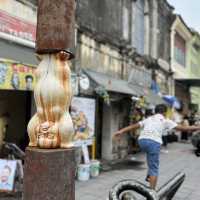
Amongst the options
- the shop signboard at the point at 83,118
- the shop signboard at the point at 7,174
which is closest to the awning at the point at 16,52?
the shop signboard at the point at 83,118

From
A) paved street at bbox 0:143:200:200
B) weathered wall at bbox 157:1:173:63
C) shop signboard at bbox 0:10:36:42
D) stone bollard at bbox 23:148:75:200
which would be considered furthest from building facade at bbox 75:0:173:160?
stone bollard at bbox 23:148:75:200

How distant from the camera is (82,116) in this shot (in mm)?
8617

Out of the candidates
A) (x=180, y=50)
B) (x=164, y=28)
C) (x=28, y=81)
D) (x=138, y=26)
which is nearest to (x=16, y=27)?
(x=28, y=81)

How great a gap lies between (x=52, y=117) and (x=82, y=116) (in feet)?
21.0

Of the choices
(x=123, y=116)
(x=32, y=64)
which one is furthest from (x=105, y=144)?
(x=32, y=64)

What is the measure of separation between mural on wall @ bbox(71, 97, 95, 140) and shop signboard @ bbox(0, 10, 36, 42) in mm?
1876

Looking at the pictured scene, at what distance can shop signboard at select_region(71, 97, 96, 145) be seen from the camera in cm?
834

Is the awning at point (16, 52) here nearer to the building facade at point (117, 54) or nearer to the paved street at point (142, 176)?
the building facade at point (117, 54)

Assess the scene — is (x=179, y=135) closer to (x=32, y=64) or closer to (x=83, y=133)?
(x=83, y=133)

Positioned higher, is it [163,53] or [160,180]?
[163,53]

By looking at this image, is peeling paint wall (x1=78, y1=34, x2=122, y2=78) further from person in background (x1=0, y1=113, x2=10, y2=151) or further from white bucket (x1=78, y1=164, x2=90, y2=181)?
white bucket (x1=78, y1=164, x2=90, y2=181)

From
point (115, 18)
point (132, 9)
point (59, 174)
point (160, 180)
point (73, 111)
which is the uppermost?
point (132, 9)

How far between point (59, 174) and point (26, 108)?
A: 714cm

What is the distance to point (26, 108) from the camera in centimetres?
908
